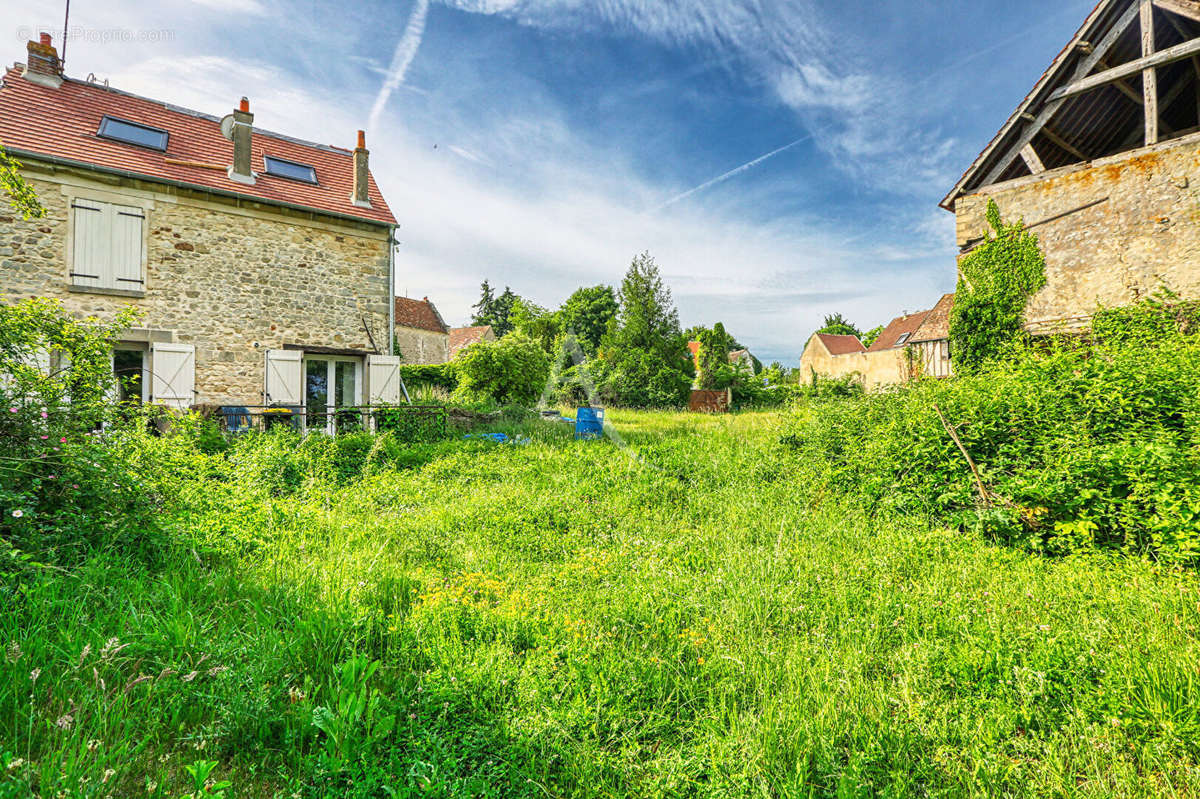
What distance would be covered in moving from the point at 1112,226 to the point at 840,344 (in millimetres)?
35463

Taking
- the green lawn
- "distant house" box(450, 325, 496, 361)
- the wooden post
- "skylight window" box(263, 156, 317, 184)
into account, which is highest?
"distant house" box(450, 325, 496, 361)

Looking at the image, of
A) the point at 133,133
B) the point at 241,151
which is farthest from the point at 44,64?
the point at 241,151

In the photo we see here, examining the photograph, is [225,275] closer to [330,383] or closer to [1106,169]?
[330,383]

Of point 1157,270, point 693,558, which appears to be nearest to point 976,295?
point 1157,270

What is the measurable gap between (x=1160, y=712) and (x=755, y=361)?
192 feet

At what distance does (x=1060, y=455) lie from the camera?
4.16 meters

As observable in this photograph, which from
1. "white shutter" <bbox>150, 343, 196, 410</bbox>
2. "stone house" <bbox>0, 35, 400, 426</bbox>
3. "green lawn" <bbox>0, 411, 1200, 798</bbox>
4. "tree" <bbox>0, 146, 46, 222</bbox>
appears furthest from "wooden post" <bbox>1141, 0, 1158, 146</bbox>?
"white shutter" <bbox>150, 343, 196, 410</bbox>

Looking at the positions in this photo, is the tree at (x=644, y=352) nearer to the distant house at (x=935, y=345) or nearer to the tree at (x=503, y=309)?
the distant house at (x=935, y=345)

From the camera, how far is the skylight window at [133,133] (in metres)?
10.2

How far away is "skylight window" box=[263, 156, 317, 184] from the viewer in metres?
11.8

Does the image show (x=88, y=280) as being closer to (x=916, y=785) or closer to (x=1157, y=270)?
(x=916, y=785)

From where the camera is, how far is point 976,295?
27.9 feet

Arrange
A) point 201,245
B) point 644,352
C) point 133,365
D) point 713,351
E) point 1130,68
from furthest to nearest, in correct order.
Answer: point 713,351 < point 644,352 < point 201,245 < point 133,365 < point 1130,68

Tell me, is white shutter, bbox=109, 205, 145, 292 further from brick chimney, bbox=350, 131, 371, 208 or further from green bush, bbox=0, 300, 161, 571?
green bush, bbox=0, 300, 161, 571
